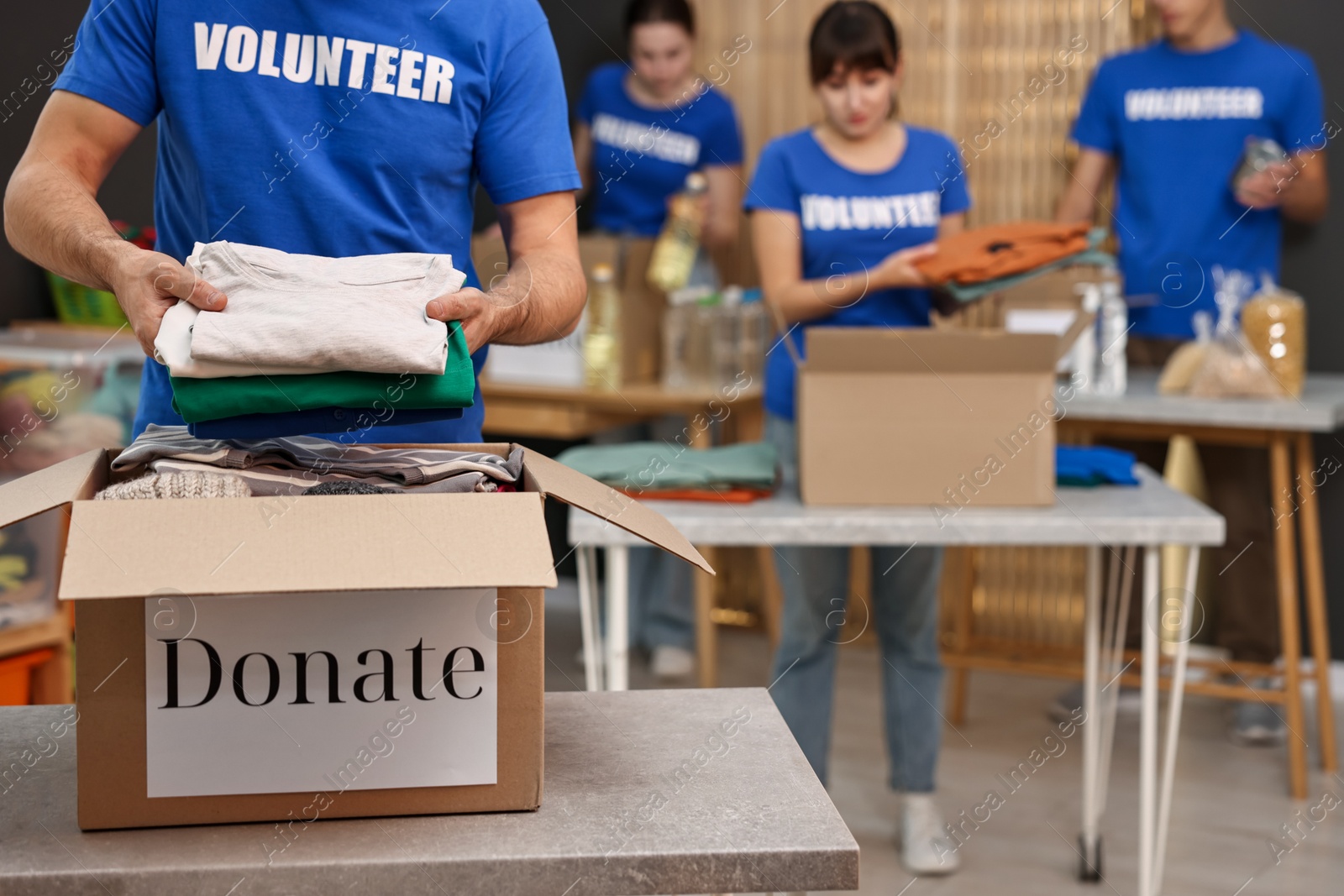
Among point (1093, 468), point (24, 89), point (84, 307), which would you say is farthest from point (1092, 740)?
point (24, 89)

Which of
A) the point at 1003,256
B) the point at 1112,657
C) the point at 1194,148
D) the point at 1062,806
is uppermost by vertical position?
the point at 1194,148

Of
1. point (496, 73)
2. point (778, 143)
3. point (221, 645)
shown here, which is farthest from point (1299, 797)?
point (221, 645)

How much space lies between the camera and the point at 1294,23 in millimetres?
3348

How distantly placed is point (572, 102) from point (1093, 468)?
8.35 ft

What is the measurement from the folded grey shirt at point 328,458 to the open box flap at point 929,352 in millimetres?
956

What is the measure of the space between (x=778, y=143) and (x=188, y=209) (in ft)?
4.59

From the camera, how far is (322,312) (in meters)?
0.97

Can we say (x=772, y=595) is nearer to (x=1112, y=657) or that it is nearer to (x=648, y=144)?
(x=1112, y=657)

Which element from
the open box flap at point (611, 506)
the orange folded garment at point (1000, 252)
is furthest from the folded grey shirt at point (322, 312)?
the orange folded garment at point (1000, 252)

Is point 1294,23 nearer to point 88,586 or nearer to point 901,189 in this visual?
point 901,189

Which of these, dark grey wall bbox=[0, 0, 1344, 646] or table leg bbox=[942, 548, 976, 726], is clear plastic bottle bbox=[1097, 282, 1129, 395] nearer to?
table leg bbox=[942, 548, 976, 726]

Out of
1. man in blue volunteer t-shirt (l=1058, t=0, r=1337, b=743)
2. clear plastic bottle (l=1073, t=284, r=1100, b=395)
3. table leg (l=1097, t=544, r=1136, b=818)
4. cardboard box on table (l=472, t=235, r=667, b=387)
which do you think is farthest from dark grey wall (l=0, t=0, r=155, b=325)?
man in blue volunteer t-shirt (l=1058, t=0, r=1337, b=743)

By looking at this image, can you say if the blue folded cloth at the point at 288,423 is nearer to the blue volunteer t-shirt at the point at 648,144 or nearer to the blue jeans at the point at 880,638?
the blue jeans at the point at 880,638

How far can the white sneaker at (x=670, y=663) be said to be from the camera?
359cm
